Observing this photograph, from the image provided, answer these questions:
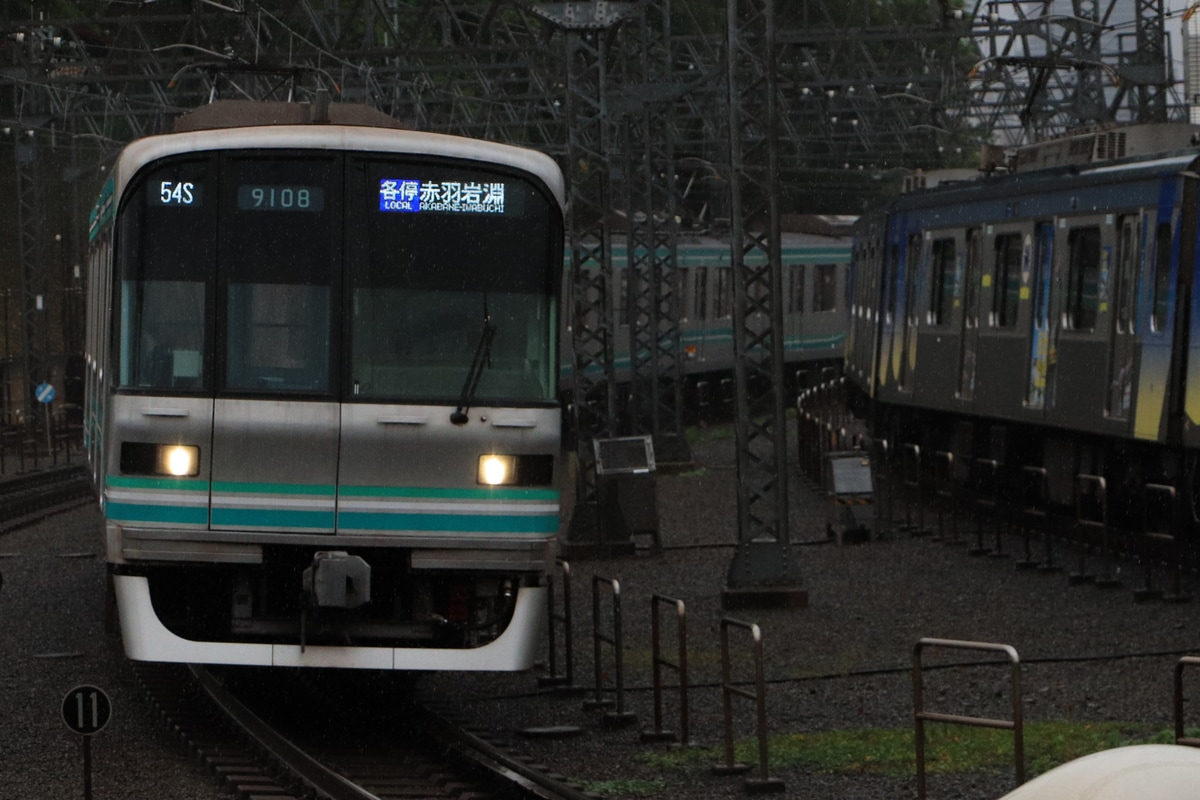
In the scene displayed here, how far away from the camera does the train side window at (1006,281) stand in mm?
20016

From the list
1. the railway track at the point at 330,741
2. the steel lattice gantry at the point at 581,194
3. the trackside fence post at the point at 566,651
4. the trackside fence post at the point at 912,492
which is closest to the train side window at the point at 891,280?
the trackside fence post at the point at 912,492

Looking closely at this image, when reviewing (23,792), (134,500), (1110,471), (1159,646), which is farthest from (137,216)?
(1110,471)

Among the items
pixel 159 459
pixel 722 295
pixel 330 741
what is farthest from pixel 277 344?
pixel 722 295

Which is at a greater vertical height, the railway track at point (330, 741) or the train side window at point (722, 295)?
the train side window at point (722, 295)

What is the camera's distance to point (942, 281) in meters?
22.7

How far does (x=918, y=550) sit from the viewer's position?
64.6ft

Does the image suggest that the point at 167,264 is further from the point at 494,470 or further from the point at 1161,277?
the point at 1161,277

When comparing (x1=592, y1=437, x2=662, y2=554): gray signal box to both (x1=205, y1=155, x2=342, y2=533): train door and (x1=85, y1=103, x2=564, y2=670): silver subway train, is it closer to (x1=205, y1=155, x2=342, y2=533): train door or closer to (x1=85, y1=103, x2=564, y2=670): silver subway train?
(x1=85, y1=103, x2=564, y2=670): silver subway train

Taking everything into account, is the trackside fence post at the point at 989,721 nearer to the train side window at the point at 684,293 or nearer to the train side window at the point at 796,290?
the train side window at the point at 684,293

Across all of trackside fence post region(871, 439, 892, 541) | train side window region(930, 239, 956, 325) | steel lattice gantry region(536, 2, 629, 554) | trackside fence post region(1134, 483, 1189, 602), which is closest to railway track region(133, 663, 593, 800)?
trackside fence post region(1134, 483, 1189, 602)

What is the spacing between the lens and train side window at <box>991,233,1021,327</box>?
20016mm

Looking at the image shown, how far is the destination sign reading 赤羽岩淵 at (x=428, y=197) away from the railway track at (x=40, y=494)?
1490cm

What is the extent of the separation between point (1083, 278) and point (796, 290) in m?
27.7

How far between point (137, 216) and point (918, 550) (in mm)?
11133
